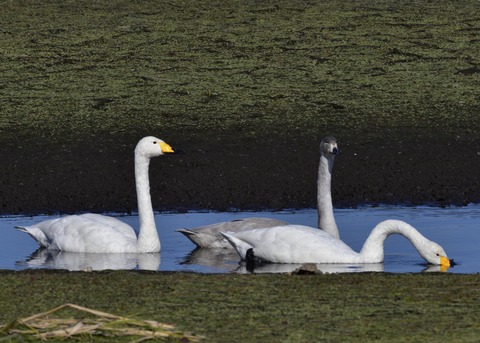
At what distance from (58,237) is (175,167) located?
9.78ft

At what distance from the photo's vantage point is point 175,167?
1278 cm

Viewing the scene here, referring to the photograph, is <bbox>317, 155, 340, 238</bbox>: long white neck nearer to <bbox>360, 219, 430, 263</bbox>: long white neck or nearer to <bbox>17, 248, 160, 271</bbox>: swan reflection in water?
<bbox>360, 219, 430, 263</bbox>: long white neck

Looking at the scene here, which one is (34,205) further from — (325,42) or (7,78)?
(325,42)

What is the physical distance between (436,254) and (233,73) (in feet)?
25.9

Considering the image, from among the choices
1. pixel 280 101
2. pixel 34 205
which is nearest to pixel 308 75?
pixel 280 101

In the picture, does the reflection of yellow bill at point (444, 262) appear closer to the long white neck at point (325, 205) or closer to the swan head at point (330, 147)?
the long white neck at point (325, 205)

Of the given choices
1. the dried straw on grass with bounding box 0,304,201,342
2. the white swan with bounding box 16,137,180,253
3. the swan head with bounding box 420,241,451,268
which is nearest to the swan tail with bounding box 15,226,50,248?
the white swan with bounding box 16,137,180,253

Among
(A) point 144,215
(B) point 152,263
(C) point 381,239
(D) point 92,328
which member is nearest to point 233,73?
(A) point 144,215

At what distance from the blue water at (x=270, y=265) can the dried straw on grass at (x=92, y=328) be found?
2.25 m

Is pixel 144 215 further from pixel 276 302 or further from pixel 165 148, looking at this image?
pixel 276 302

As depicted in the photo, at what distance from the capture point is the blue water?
9.08 metres

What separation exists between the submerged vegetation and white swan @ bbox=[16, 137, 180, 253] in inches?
153

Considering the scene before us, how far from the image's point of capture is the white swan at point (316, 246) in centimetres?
886

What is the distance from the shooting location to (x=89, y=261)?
9617mm
